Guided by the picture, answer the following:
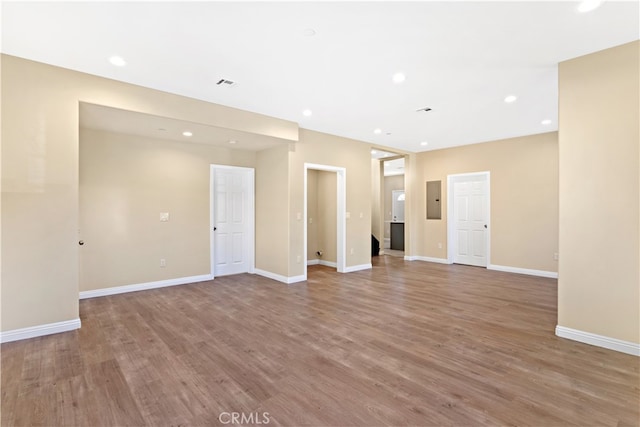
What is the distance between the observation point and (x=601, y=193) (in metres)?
2.88

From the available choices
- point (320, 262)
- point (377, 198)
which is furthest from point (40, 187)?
point (377, 198)

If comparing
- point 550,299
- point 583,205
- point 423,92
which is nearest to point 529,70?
point 423,92

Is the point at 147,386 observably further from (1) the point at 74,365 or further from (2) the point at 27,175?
(2) the point at 27,175

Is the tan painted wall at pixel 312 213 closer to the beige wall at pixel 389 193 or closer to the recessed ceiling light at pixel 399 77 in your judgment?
the recessed ceiling light at pixel 399 77

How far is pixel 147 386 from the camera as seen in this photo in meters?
2.24

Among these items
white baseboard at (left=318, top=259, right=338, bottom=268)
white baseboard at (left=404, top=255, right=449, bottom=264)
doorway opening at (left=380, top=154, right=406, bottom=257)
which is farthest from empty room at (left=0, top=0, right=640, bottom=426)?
doorway opening at (left=380, top=154, right=406, bottom=257)

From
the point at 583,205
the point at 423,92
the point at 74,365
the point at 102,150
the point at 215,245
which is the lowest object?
the point at 74,365

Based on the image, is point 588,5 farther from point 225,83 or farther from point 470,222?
point 470,222

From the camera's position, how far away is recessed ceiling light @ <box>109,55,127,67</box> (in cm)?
306

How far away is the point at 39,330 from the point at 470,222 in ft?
26.1

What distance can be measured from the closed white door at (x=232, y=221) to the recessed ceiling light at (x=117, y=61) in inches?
109

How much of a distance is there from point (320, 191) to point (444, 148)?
11.2 ft

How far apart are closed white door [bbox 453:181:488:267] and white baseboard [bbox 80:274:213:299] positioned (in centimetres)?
597

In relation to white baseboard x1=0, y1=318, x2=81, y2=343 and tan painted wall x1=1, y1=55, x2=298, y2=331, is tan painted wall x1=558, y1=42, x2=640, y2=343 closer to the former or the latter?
tan painted wall x1=1, y1=55, x2=298, y2=331
